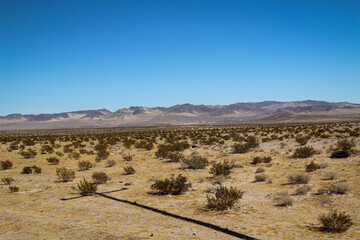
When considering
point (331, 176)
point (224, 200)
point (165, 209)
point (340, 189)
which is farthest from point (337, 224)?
point (331, 176)

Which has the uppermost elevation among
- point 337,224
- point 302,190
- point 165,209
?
point 337,224

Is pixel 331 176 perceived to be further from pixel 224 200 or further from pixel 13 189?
pixel 13 189

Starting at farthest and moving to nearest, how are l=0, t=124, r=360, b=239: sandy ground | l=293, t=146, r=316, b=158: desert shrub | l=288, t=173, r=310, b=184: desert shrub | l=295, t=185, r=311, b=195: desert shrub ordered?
1. l=293, t=146, r=316, b=158: desert shrub
2. l=288, t=173, r=310, b=184: desert shrub
3. l=295, t=185, r=311, b=195: desert shrub
4. l=0, t=124, r=360, b=239: sandy ground

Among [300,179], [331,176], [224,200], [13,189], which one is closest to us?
[224,200]

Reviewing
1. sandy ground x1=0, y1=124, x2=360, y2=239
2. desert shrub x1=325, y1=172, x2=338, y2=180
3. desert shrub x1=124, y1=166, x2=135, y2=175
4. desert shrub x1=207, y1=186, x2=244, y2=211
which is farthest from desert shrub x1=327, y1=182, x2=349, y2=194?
desert shrub x1=124, y1=166, x2=135, y2=175

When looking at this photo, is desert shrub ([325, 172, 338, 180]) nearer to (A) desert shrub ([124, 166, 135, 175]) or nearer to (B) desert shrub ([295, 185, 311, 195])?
(B) desert shrub ([295, 185, 311, 195])

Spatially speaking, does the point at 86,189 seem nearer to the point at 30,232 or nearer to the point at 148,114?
→ the point at 30,232

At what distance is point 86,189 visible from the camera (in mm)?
9242

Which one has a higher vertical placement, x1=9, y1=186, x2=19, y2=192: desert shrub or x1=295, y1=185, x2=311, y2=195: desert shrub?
x1=9, y1=186, x2=19, y2=192: desert shrub

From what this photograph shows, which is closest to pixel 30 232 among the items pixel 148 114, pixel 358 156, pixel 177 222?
pixel 177 222

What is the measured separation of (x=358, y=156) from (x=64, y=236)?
15123 mm

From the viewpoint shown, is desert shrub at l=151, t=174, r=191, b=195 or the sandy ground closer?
the sandy ground

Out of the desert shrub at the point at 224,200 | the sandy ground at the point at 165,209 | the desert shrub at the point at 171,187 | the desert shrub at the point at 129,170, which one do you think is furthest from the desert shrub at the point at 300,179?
the desert shrub at the point at 129,170

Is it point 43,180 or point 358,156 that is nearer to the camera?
point 43,180
